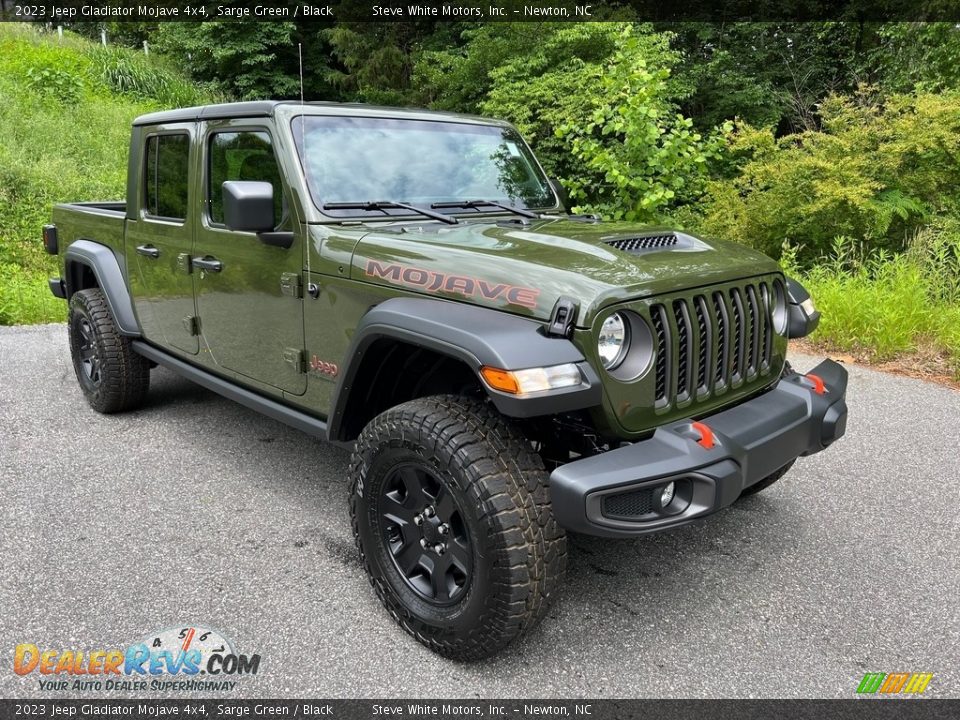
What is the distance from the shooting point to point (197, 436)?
4.49 meters

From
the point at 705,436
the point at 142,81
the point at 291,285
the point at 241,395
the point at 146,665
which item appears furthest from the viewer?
the point at 142,81

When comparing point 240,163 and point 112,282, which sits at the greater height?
point 240,163

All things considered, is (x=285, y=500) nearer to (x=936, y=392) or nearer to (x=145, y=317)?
(x=145, y=317)

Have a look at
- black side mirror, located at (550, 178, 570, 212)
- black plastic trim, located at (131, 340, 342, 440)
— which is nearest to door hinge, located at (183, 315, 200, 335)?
black plastic trim, located at (131, 340, 342, 440)

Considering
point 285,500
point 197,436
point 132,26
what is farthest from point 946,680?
point 132,26

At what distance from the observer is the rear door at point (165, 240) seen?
384 cm

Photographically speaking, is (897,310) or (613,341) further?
(897,310)

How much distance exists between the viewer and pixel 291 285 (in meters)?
3.12

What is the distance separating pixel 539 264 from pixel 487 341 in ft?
1.32

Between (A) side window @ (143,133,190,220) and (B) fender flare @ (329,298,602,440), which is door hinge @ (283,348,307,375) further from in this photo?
(A) side window @ (143,133,190,220)

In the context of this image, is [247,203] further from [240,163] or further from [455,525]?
[455,525]

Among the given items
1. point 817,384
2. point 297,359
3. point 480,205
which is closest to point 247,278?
point 297,359

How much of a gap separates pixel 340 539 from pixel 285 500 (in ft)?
1.69

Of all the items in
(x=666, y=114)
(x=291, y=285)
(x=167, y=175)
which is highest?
(x=666, y=114)
